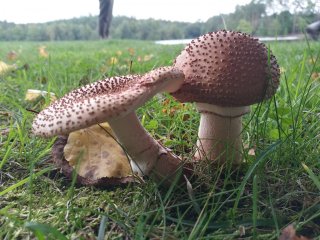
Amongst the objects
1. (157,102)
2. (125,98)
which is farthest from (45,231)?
(157,102)

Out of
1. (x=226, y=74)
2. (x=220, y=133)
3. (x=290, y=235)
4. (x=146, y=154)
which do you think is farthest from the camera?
(x=220, y=133)

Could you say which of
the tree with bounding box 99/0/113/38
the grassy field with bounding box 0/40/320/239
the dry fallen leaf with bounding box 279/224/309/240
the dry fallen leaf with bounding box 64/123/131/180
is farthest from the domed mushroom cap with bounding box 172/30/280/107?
the tree with bounding box 99/0/113/38

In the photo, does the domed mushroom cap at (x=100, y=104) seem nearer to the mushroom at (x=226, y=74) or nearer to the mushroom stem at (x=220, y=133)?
the mushroom at (x=226, y=74)

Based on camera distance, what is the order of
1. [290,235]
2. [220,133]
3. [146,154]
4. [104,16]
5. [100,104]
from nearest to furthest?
[290,235]
[100,104]
[146,154]
[220,133]
[104,16]

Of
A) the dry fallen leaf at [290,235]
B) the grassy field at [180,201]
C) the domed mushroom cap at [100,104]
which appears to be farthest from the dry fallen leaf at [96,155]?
the dry fallen leaf at [290,235]

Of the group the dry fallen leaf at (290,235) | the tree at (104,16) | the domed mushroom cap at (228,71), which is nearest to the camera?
the dry fallen leaf at (290,235)

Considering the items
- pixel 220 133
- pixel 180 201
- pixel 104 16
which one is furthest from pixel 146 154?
pixel 104 16

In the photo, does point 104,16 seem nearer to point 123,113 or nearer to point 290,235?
point 123,113
